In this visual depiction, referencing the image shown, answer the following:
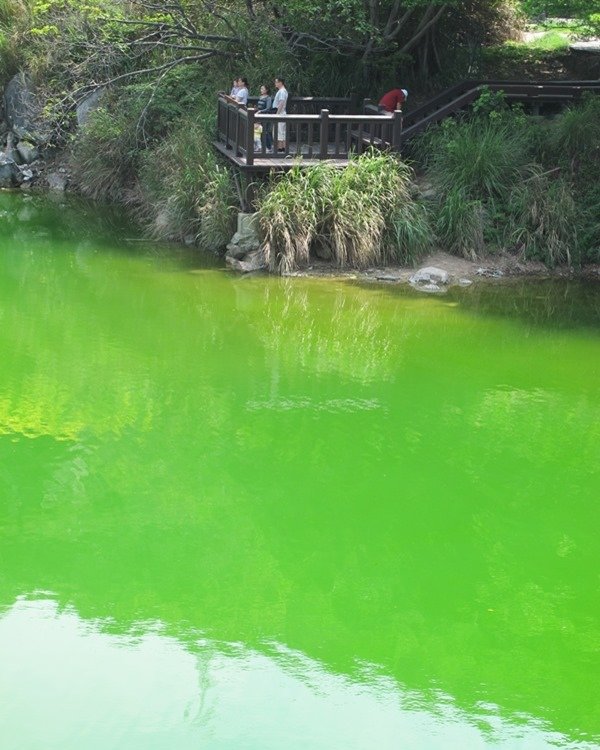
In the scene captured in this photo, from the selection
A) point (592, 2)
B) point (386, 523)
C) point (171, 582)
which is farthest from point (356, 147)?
point (171, 582)

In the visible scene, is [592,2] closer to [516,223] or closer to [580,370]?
[516,223]

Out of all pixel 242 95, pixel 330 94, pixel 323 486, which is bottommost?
pixel 323 486

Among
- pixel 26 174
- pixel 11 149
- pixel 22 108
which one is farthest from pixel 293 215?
pixel 11 149

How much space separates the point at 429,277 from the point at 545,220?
6.70 feet

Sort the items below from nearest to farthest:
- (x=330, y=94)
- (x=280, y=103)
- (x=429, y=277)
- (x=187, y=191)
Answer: (x=429, y=277) < (x=280, y=103) < (x=187, y=191) < (x=330, y=94)

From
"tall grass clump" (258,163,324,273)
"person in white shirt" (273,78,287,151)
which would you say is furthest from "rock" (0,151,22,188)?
"tall grass clump" (258,163,324,273)

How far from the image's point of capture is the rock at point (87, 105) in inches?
792

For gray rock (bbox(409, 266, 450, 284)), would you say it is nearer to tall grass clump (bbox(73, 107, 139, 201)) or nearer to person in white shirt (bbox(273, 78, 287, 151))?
person in white shirt (bbox(273, 78, 287, 151))

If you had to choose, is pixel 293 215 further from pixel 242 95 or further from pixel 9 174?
pixel 9 174

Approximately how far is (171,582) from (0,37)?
18.1 meters

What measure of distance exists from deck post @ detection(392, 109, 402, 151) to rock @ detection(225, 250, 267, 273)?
8.40 feet

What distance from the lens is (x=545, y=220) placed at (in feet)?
49.2

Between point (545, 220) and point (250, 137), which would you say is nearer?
point (250, 137)

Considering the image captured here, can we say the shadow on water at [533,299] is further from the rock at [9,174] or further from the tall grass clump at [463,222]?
the rock at [9,174]
